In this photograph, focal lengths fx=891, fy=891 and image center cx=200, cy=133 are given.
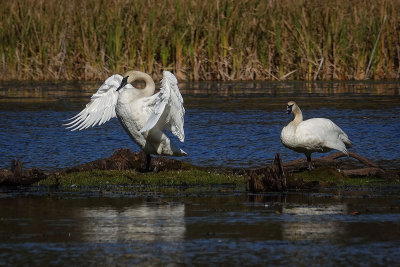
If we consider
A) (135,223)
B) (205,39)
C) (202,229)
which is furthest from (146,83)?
(205,39)

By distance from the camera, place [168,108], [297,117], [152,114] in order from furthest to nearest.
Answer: [297,117]
[168,108]
[152,114]

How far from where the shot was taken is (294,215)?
302 inches

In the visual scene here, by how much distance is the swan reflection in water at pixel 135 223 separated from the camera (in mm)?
6809

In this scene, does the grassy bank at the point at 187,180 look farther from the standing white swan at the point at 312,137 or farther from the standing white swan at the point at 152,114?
the standing white swan at the point at 152,114

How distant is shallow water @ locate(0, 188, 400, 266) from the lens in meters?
6.11

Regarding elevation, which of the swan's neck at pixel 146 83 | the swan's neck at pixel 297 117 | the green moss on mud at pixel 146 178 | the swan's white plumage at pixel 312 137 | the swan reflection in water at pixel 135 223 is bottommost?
the green moss on mud at pixel 146 178

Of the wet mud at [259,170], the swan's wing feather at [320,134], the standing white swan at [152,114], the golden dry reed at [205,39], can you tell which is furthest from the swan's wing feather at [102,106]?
the golden dry reed at [205,39]

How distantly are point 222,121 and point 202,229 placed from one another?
9.57 m

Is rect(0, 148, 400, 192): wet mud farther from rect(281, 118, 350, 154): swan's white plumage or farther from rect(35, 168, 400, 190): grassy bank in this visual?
rect(281, 118, 350, 154): swan's white plumage

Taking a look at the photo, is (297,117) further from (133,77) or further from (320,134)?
(133,77)

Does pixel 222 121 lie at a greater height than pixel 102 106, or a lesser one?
lesser

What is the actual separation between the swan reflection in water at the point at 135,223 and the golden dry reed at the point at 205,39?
14534 millimetres

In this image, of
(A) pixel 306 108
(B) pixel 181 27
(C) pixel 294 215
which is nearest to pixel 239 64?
(B) pixel 181 27

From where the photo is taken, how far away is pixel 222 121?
54.5ft
